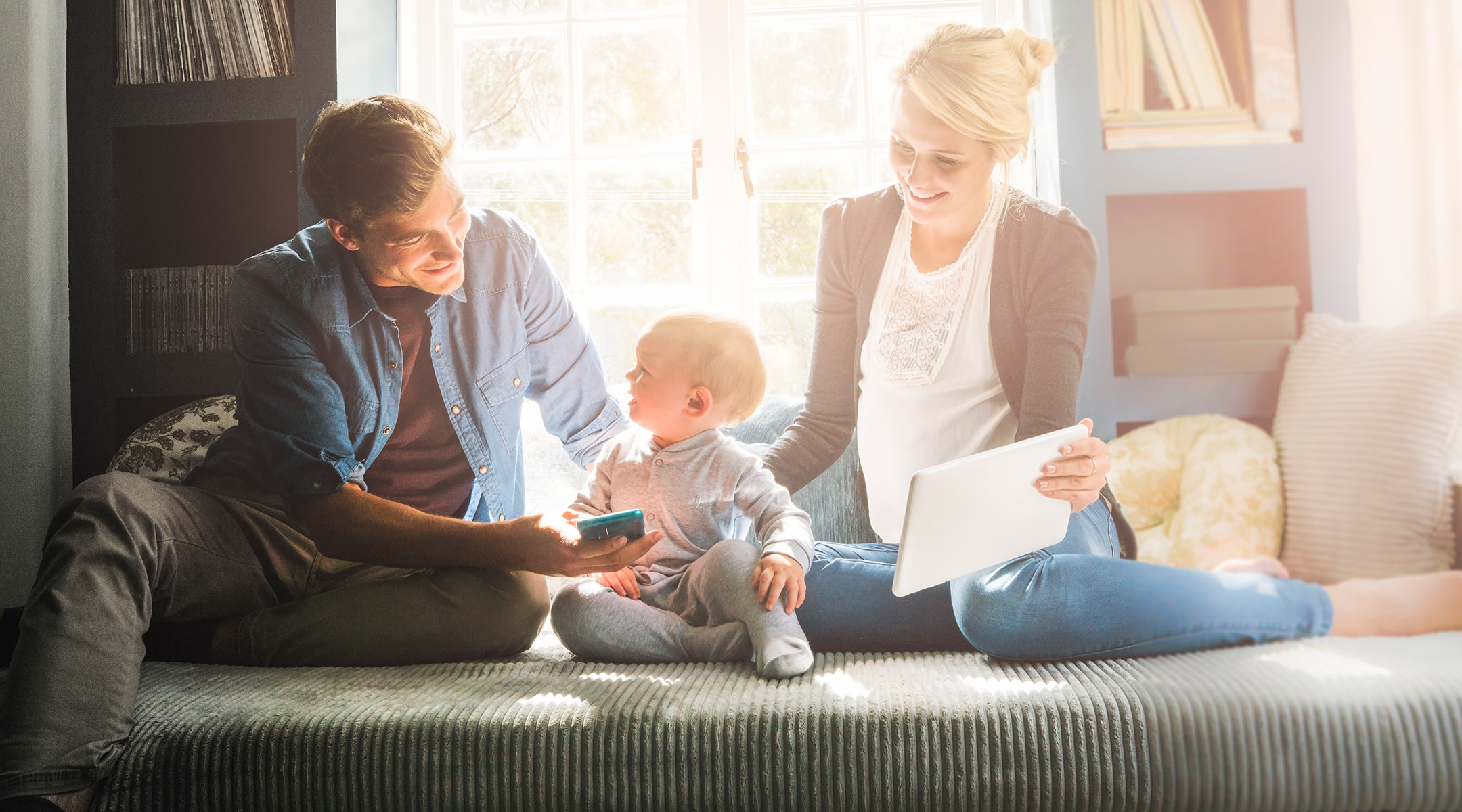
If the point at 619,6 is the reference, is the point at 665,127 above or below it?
below

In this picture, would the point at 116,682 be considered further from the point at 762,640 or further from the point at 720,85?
the point at 720,85

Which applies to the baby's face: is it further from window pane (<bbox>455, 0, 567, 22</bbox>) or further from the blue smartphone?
window pane (<bbox>455, 0, 567, 22</bbox>)

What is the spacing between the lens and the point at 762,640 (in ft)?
3.03

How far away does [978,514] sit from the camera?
0.90m

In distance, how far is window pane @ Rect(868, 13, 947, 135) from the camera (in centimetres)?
135

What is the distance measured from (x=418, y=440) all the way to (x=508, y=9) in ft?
2.65

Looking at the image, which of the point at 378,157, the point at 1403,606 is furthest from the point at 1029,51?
the point at 378,157

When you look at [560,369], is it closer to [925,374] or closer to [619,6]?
[925,374]

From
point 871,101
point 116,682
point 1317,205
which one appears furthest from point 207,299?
point 1317,205

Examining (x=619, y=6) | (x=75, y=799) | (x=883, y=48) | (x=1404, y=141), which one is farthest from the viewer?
(x=619, y=6)

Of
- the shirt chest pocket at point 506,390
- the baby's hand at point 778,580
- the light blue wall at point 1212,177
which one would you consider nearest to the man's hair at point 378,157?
the shirt chest pocket at point 506,390

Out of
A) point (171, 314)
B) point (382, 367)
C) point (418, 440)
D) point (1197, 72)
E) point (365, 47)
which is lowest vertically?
point (418, 440)

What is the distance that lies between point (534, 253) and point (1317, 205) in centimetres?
105

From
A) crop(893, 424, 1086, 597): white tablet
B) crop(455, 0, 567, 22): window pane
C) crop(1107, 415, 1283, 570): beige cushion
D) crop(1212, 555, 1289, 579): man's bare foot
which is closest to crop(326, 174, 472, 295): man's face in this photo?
crop(455, 0, 567, 22): window pane
